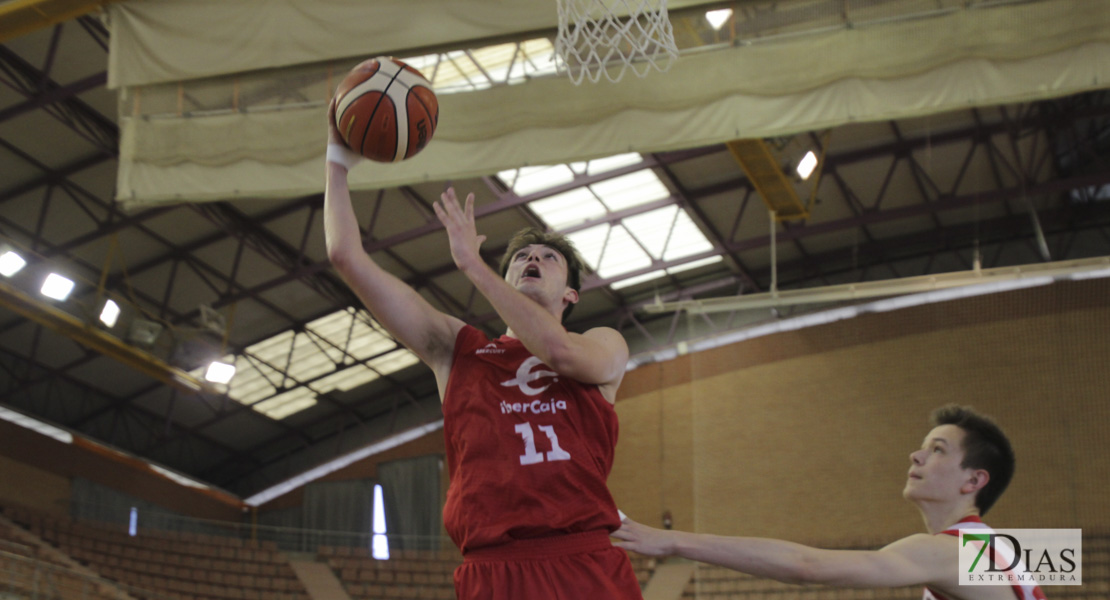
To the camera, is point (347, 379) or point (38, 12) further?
point (347, 379)

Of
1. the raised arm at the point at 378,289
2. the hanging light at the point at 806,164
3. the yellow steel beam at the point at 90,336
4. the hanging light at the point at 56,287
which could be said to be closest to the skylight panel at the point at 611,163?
the hanging light at the point at 806,164

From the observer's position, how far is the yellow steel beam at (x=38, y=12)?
977 cm

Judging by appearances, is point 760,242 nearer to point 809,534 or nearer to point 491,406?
point 809,534

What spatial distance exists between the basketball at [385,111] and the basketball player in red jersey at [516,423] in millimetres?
77

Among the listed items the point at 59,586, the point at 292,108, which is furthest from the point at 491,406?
the point at 59,586

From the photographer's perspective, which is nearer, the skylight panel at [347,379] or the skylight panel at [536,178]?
the skylight panel at [536,178]

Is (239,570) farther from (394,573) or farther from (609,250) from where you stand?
(609,250)

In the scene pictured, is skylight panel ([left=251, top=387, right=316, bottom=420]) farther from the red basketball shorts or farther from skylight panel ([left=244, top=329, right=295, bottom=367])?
the red basketball shorts

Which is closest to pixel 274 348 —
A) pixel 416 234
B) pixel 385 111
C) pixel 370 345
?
pixel 370 345

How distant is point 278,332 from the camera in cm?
2130

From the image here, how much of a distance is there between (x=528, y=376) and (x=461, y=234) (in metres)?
0.48

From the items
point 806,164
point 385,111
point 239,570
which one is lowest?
point 239,570

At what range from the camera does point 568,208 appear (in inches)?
746

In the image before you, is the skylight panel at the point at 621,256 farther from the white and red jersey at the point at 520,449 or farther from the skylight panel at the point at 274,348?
the white and red jersey at the point at 520,449
